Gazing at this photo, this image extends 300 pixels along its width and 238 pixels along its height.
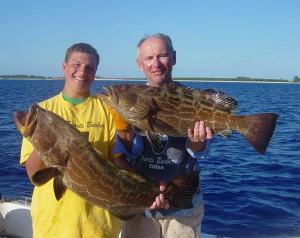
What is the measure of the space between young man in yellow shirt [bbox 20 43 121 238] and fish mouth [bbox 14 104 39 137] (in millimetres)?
265

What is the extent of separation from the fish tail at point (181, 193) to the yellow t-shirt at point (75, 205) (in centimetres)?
59

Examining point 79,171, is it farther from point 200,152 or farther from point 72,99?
point 200,152

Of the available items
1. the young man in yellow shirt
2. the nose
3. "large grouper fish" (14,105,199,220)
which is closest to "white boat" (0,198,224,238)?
the young man in yellow shirt

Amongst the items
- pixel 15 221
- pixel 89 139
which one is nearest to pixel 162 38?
pixel 89 139

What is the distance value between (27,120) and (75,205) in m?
0.94

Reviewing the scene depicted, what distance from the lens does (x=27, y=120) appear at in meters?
4.15

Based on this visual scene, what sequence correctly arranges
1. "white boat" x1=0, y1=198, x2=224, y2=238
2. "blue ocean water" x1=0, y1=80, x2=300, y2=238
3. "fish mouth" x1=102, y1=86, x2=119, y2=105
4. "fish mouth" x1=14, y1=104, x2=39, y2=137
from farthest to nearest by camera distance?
1. "blue ocean water" x1=0, y1=80, x2=300, y2=238
2. "white boat" x1=0, y1=198, x2=224, y2=238
3. "fish mouth" x1=102, y1=86, x2=119, y2=105
4. "fish mouth" x1=14, y1=104, x2=39, y2=137

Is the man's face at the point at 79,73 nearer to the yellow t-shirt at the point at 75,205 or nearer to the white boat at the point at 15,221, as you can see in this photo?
the yellow t-shirt at the point at 75,205

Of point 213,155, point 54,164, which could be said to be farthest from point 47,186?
point 213,155

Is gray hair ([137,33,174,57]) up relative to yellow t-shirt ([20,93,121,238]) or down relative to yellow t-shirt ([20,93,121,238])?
up

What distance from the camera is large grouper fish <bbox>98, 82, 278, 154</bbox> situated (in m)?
4.62

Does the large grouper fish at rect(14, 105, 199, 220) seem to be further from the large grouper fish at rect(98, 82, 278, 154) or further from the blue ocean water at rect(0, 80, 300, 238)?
the blue ocean water at rect(0, 80, 300, 238)

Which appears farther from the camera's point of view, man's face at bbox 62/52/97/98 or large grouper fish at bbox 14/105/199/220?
man's face at bbox 62/52/97/98

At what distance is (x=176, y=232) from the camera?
201 inches
